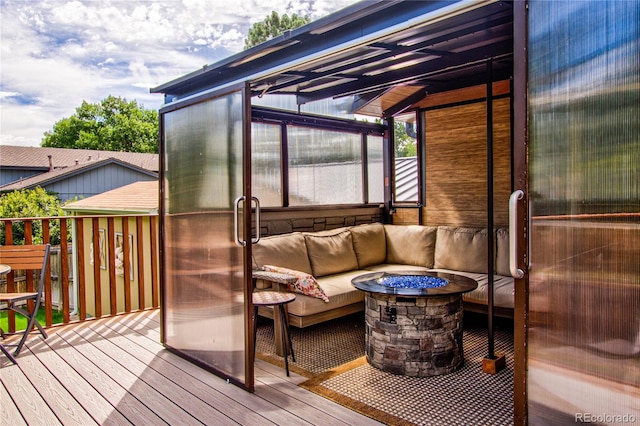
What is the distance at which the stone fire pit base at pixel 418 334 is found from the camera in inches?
127

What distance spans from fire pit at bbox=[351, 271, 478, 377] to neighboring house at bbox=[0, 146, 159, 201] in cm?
1386

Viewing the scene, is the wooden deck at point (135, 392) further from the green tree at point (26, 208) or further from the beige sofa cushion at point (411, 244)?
the green tree at point (26, 208)

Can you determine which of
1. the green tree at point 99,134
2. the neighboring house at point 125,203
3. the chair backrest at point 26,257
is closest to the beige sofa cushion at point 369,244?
the chair backrest at point 26,257

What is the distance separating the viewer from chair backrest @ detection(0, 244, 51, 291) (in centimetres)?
395

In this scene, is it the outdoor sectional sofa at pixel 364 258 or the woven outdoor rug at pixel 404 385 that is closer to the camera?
the woven outdoor rug at pixel 404 385

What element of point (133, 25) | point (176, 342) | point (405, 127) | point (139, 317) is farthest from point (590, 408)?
point (133, 25)

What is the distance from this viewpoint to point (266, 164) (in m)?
5.06

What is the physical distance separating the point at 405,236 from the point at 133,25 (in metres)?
18.4

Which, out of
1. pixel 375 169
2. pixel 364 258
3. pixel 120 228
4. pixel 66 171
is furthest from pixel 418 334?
pixel 66 171

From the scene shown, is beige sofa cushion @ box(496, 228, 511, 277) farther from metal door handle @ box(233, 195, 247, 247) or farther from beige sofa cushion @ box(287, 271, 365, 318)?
metal door handle @ box(233, 195, 247, 247)

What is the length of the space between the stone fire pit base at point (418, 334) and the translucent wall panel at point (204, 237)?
1035mm

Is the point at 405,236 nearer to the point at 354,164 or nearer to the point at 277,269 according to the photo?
the point at 354,164

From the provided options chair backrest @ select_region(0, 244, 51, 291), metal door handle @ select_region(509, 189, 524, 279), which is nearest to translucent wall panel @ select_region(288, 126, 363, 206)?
chair backrest @ select_region(0, 244, 51, 291)

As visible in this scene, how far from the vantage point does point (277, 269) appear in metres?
4.07
